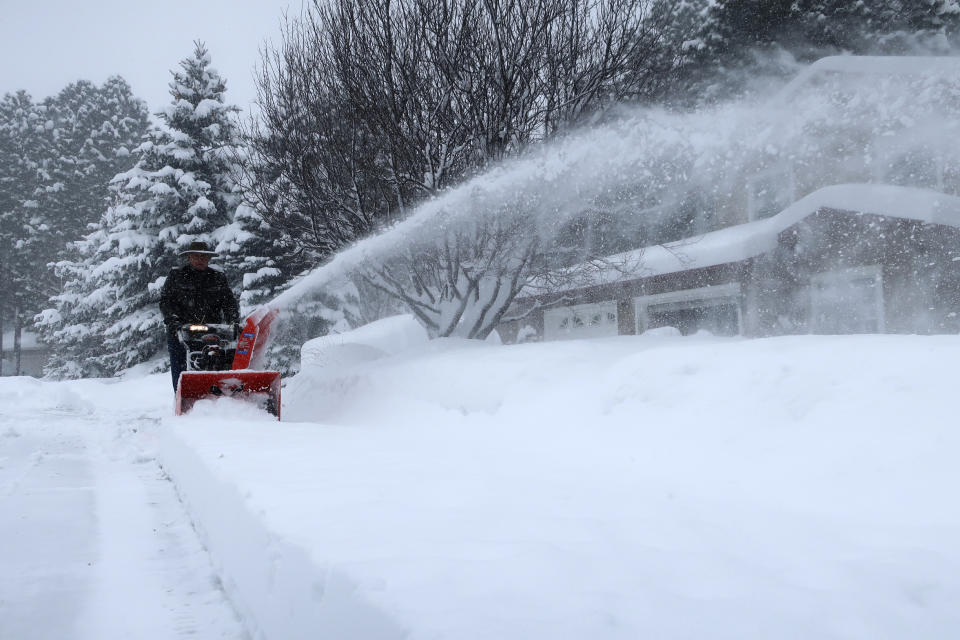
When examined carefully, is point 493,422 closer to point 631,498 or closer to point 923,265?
point 631,498

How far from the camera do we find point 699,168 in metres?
11.3

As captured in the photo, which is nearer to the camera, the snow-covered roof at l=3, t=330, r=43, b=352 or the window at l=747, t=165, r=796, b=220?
the window at l=747, t=165, r=796, b=220

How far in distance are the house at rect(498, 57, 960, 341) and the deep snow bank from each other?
419 centimetres

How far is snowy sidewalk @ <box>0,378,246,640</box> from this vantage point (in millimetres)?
2328

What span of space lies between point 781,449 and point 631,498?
2.67 ft

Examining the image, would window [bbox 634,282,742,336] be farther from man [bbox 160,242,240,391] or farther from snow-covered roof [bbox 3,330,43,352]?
snow-covered roof [bbox 3,330,43,352]

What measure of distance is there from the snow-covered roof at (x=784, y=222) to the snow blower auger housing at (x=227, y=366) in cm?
418

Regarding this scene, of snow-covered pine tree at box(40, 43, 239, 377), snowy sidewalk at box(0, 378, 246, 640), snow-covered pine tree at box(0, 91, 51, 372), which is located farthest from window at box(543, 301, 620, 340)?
snow-covered pine tree at box(0, 91, 51, 372)

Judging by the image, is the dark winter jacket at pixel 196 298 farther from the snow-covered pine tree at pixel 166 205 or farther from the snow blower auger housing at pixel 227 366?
the snow-covered pine tree at pixel 166 205

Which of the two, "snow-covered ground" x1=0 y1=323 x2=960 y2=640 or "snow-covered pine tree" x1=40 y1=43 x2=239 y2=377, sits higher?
"snow-covered pine tree" x1=40 y1=43 x2=239 y2=377

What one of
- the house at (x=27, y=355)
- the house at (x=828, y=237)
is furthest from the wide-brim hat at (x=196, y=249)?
the house at (x=27, y=355)

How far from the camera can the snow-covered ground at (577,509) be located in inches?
66.8

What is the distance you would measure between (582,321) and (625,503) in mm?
13356

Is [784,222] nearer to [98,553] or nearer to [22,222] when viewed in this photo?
[98,553]
